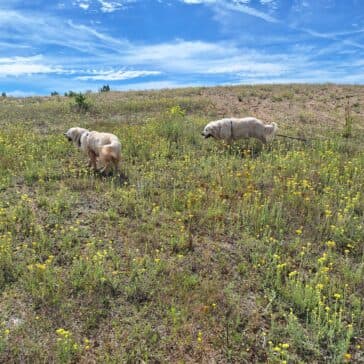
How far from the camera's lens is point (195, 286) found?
15.1 ft

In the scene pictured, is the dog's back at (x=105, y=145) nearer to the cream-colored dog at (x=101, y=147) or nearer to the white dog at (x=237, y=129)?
the cream-colored dog at (x=101, y=147)

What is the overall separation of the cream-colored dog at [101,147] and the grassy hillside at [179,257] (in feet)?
1.40

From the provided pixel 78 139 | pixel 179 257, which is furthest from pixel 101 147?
pixel 179 257

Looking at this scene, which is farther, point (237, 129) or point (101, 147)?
point (237, 129)

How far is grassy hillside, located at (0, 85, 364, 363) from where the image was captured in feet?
12.6

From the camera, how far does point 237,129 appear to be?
1072cm

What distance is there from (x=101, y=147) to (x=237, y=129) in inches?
175

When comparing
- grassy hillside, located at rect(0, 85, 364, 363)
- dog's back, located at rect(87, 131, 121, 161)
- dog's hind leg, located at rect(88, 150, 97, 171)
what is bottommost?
grassy hillside, located at rect(0, 85, 364, 363)

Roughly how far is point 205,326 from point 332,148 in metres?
8.03

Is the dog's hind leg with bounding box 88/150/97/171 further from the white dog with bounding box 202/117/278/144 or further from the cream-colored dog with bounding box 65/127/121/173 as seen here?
the white dog with bounding box 202/117/278/144

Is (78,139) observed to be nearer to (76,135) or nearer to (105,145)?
(76,135)

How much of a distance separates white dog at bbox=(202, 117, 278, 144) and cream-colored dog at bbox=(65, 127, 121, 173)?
3562 mm

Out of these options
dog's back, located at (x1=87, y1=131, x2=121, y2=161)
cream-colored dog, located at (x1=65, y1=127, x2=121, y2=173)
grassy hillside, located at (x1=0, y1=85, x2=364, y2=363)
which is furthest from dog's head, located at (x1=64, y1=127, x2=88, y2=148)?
dog's back, located at (x1=87, y1=131, x2=121, y2=161)

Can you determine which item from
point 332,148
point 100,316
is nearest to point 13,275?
point 100,316
